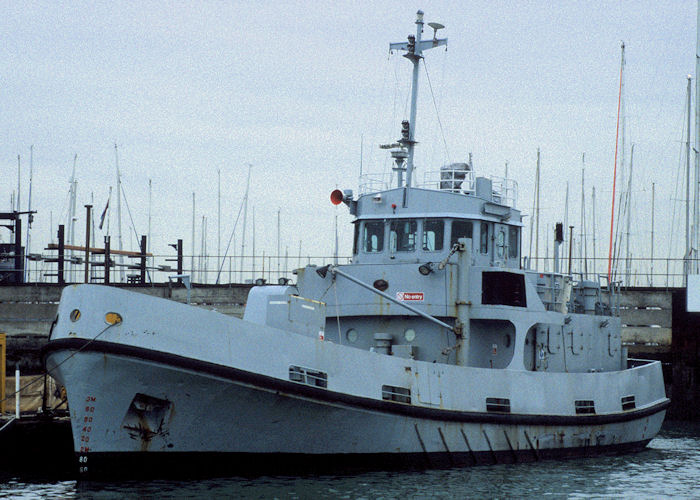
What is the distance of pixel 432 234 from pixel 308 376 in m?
4.93

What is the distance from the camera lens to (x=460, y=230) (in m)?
18.4

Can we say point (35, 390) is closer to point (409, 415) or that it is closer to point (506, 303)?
point (409, 415)

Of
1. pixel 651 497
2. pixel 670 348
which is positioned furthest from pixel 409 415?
pixel 670 348

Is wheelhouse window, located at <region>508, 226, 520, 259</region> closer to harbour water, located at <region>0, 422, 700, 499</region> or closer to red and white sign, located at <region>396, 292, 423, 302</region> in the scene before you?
red and white sign, located at <region>396, 292, 423, 302</region>

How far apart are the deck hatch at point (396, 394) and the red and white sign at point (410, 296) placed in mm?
2330

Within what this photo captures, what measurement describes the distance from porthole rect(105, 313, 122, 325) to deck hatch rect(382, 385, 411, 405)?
4359 millimetres

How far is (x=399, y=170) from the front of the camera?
20016 mm

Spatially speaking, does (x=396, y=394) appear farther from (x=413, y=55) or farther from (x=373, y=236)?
(x=413, y=55)

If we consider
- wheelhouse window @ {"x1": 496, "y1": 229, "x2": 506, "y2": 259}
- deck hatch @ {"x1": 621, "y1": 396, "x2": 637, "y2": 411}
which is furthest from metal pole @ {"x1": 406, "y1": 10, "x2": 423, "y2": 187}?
deck hatch @ {"x1": 621, "y1": 396, "x2": 637, "y2": 411}

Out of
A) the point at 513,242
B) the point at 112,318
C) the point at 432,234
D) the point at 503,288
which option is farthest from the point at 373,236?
the point at 112,318

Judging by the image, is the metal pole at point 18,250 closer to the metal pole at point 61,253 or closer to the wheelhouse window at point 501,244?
the metal pole at point 61,253

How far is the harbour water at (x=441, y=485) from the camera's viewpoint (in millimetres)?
13961

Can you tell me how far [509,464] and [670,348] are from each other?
1493 centimetres

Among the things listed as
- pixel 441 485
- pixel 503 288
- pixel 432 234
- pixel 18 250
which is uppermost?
pixel 432 234
